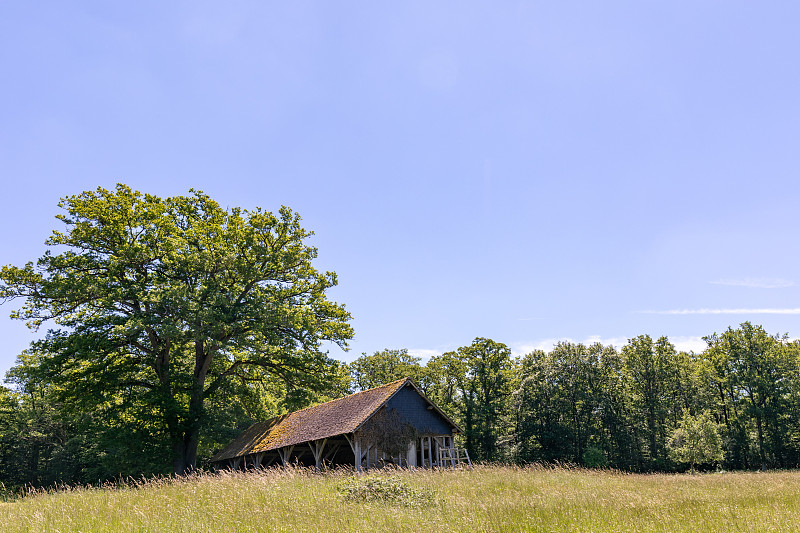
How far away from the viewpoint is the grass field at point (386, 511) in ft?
28.7

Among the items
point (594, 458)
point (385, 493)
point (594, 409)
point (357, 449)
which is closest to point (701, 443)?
point (594, 458)

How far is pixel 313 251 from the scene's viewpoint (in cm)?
3272

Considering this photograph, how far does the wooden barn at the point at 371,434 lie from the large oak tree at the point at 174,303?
3.92 meters

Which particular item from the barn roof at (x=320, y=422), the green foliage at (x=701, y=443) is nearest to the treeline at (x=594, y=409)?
the green foliage at (x=701, y=443)

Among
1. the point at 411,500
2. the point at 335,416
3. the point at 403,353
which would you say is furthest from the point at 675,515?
the point at 403,353

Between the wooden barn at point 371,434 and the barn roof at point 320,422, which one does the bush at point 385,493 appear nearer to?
the wooden barn at point 371,434

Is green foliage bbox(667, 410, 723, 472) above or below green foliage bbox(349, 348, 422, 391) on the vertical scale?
below

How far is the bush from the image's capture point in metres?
11.7

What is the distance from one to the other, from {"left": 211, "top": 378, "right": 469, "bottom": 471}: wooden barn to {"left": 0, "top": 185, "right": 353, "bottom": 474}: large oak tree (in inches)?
154

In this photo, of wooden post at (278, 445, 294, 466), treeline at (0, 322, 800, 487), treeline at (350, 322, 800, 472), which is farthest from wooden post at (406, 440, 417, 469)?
treeline at (350, 322, 800, 472)

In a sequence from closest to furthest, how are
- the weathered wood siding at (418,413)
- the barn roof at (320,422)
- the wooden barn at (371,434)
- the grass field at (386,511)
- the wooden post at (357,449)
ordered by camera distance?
1. the grass field at (386,511)
2. the wooden post at (357,449)
3. the wooden barn at (371,434)
4. the barn roof at (320,422)
5. the weathered wood siding at (418,413)

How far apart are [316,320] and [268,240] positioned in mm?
5863

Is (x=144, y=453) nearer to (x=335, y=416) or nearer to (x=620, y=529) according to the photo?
(x=335, y=416)

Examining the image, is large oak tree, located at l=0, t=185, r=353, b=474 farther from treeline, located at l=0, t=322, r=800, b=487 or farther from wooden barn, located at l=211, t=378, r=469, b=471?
treeline, located at l=0, t=322, r=800, b=487
